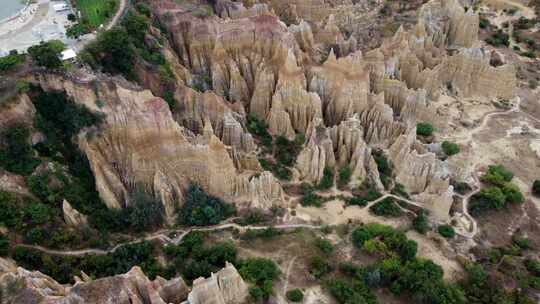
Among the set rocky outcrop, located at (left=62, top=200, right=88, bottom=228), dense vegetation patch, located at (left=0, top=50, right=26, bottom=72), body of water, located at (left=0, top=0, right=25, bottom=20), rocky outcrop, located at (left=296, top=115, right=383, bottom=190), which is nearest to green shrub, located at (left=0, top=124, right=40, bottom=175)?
rocky outcrop, located at (left=62, top=200, right=88, bottom=228)

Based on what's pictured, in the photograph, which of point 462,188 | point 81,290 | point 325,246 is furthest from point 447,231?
point 81,290

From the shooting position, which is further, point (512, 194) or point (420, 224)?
point (512, 194)

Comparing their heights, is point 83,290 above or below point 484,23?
above

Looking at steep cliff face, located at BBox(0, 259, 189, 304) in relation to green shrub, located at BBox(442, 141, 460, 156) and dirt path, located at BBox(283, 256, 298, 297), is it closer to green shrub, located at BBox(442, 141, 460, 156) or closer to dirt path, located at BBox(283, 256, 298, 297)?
dirt path, located at BBox(283, 256, 298, 297)

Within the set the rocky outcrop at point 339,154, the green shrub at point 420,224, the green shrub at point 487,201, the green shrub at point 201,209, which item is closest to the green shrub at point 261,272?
the green shrub at point 201,209

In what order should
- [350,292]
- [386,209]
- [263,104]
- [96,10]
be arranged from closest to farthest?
1. [350,292]
2. [386,209]
3. [96,10]
4. [263,104]

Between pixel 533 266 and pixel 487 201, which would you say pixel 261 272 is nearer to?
pixel 533 266

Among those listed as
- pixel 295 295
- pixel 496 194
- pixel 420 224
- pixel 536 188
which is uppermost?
pixel 295 295
